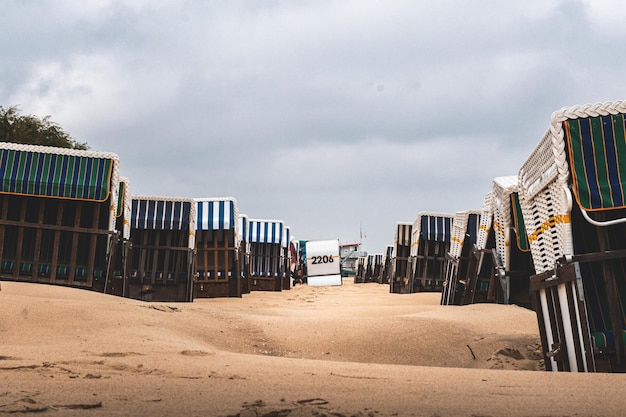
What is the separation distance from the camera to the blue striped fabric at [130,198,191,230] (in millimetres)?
12078

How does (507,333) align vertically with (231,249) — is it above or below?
below

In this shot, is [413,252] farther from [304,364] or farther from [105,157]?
[304,364]

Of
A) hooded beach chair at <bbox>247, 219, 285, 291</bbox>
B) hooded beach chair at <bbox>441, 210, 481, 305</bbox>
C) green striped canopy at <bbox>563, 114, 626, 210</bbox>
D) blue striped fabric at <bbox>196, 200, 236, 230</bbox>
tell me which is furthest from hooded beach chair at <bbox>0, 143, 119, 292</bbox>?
hooded beach chair at <bbox>247, 219, 285, 291</bbox>

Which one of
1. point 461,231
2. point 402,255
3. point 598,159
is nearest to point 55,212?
point 461,231

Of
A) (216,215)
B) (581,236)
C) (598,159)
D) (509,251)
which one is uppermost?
(216,215)

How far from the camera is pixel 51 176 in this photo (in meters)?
8.92

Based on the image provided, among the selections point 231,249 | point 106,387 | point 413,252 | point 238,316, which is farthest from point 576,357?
point 413,252

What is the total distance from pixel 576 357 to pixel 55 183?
23.8ft

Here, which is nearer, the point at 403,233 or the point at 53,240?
the point at 53,240

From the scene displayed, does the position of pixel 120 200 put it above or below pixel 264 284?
above

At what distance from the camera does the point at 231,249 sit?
14844 mm

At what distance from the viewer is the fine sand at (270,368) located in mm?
2588

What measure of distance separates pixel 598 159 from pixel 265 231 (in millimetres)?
18750

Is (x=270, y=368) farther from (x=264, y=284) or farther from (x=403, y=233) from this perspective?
(x=264, y=284)
